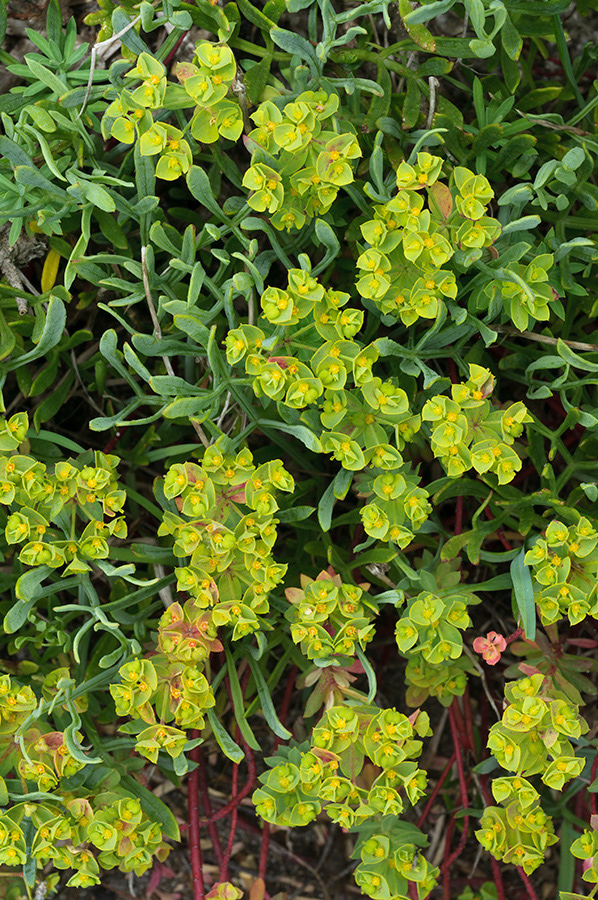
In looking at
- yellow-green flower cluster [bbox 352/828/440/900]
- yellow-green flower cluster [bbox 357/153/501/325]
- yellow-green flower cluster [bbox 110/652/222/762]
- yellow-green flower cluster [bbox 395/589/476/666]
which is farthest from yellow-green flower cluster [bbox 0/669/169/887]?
yellow-green flower cluster [bbox 357/153/501/325]

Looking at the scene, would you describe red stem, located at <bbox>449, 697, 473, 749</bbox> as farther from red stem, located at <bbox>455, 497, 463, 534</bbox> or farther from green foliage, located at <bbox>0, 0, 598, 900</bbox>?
red stem, located at <bbox>455, 497, 463, 534</bbox>

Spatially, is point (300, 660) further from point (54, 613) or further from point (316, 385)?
point (316, 385)

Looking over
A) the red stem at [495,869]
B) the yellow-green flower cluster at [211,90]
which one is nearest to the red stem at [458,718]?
the red stem at [495,869]

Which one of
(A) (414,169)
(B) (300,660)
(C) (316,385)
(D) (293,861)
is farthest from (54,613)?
(A) (414,169)

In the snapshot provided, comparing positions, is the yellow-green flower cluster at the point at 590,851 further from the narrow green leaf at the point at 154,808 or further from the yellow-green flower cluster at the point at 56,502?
the yellow-green flower cluster at the point at 56,502

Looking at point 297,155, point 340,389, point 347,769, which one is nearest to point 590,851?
point 347,769

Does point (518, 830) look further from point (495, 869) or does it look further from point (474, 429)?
point (474, 429)

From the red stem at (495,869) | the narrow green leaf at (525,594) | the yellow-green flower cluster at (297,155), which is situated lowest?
the red stem at (495,869)
